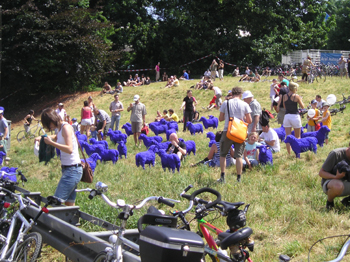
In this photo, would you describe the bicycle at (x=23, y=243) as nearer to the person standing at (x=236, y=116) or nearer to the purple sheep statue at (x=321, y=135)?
the person standing at (x=236, y=116)

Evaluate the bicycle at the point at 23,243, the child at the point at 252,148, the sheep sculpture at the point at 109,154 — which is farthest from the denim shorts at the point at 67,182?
the sheep sculpture at the point at 109,154

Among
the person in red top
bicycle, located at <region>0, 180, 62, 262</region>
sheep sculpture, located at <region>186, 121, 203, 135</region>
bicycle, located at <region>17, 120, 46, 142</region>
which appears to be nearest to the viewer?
bicycle, located at <region>0, 180, 62, 262</region>

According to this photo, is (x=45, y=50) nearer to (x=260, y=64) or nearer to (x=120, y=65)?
(x=120, y=65)

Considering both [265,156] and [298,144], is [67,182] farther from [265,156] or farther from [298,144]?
[298,144]

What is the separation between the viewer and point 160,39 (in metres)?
34.9

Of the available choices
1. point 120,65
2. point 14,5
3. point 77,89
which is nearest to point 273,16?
point 120,65

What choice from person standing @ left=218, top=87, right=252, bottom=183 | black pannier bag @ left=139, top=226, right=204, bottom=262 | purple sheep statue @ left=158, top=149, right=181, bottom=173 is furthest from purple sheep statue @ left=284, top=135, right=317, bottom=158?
black pannier bag @ left=139, top=226, right=204, bottom=262

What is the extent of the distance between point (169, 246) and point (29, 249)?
2537 mm

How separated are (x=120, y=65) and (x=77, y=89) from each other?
557 cm

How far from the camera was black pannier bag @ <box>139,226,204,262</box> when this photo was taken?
8.60ft

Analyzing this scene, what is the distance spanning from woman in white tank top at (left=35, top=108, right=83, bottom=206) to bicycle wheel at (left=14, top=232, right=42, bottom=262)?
0.90 meters

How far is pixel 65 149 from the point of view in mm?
5172

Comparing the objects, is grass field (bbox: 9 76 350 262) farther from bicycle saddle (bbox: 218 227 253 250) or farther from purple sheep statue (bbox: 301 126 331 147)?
bicycle saddle (bbox: 218 227 253 250)

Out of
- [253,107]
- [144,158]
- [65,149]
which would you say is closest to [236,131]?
[253,107]
